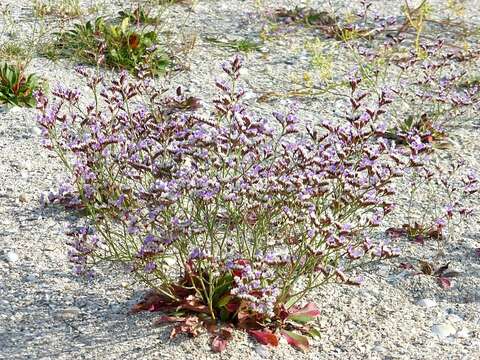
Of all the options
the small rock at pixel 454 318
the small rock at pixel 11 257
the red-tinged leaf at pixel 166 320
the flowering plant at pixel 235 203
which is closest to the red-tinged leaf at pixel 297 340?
the flowering plant at pixel 235 203

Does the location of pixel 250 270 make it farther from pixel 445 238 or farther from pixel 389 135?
pixel 389 135

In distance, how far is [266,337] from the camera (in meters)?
3.73

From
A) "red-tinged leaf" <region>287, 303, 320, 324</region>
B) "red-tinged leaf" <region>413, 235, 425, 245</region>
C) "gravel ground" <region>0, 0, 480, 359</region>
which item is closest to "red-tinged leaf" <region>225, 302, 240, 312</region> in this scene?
"gravel ground" <region>0, 0, 480, 359</region>

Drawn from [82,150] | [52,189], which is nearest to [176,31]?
[52,189]

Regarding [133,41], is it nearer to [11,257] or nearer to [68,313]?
[11,257]

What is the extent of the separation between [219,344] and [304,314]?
440 mm

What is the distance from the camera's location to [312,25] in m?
7.78

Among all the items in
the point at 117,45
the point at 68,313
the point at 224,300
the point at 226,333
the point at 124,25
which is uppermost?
the point at 124,25

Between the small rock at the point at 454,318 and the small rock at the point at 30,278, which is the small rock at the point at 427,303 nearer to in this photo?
the small rock at the point at 454,318

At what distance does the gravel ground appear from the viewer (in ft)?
12.3

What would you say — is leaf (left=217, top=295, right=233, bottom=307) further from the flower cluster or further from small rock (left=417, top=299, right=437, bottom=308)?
small rock (left=417, top=299, right=437, bottom=308)

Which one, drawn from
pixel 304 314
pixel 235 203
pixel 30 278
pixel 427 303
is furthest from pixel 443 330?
pixel 30 278

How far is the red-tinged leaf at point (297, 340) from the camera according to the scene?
12.3 feet

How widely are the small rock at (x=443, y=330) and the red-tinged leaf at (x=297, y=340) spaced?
0.67 meters
